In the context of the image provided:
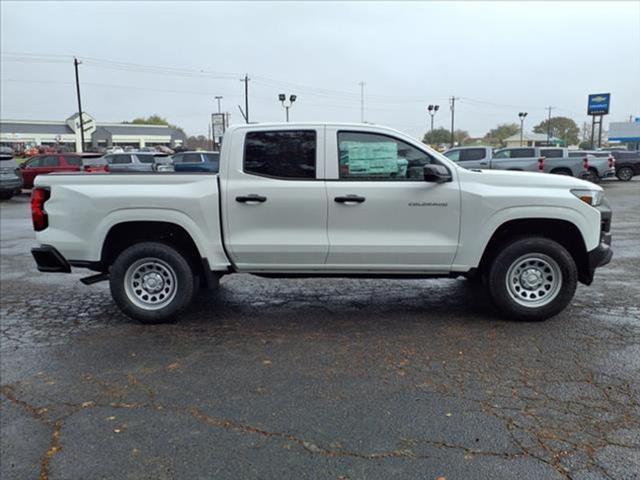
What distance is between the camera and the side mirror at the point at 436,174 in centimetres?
484

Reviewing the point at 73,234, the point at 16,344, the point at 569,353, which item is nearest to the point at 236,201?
the point at 73,234

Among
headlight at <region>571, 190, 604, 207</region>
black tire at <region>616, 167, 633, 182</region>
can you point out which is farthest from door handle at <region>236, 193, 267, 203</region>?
black tire at <region>616, 167, 633, 182</region>

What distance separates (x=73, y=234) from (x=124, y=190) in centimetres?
67

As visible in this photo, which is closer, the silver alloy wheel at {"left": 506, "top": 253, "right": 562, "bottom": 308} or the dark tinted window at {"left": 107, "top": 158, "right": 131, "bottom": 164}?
the silver alloy wheel at {"left": 506, "top": 253, "right": 562, "bottom": 308}

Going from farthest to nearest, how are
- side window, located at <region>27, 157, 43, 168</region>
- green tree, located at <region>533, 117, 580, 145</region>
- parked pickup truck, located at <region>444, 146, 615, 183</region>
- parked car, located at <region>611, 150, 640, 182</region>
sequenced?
green tree, located at <region>533, 117, 580, 145</region>, parked car, located at <region>611, 150, 640, 182</region>, side window, located at <region>27, 157, 43, 168</region>, parked pickup truck, located at <region>444, 146, 615, 183</region>

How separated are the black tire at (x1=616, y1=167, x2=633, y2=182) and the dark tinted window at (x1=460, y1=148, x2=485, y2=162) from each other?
10.5m

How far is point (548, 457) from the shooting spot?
296 centimetres

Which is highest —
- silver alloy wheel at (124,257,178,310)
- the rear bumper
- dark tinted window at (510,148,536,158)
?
dark tinted window at (510,148,536,158)

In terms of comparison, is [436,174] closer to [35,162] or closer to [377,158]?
[377,158]

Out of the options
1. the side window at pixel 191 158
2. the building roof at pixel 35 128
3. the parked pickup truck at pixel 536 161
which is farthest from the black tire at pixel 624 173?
the building roof at pixel 35 128

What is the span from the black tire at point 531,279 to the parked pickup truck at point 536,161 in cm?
1695

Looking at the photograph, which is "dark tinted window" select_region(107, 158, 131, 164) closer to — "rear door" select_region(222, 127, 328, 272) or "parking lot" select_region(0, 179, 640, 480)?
"parking lot" select_region(0, 179, 640, 480)

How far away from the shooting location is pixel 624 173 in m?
27.9

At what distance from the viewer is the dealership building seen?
300 feet
